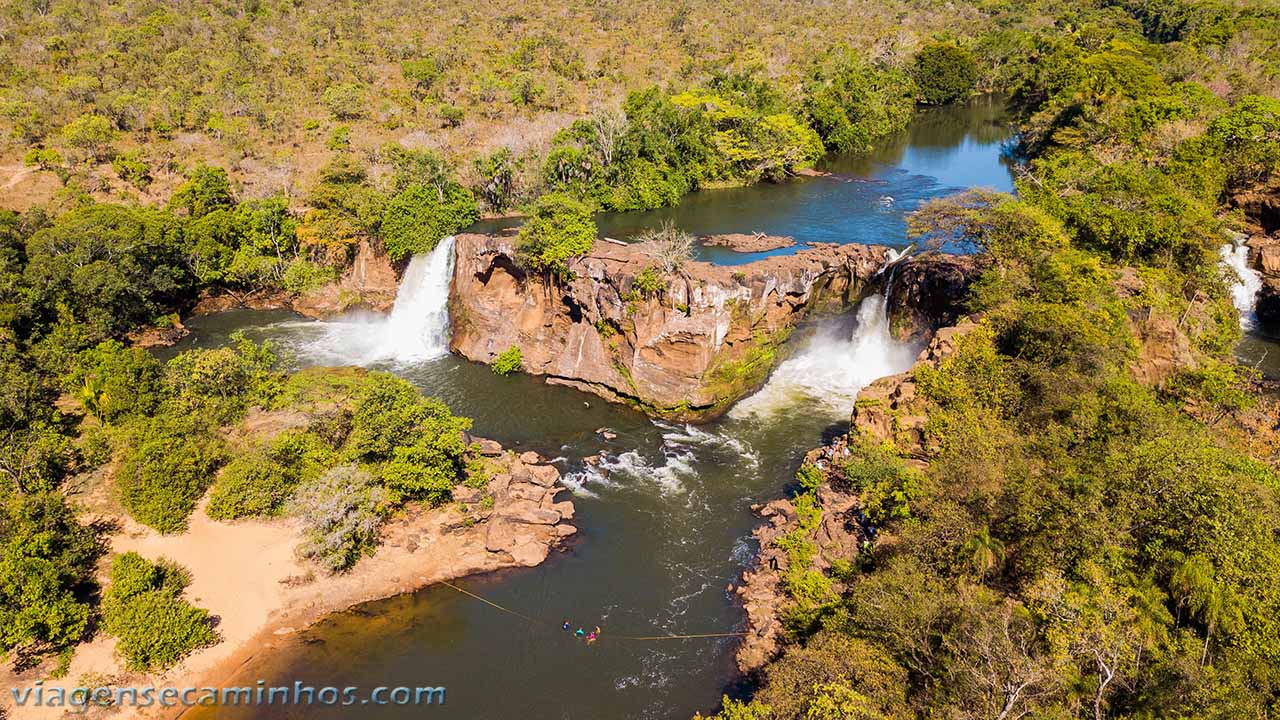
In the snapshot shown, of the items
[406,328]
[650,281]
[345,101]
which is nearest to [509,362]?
[406,328]

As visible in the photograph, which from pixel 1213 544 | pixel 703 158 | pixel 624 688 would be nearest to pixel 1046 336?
pixel 1213 544

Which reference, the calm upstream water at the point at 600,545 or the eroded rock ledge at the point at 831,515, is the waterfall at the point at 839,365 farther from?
the eroded rock ledge at the point at 831,515

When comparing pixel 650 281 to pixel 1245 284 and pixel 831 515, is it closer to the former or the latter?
pixel 831 515

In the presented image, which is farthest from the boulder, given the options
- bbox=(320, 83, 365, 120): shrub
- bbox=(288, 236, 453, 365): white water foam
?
bbox=(320, 83, 365, 120): shrub

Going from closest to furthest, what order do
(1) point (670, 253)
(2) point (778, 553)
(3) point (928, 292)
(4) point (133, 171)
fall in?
(2) point (778, 553) < (1) point (670, 253) < (3) point (928, 292) < (4) point (133, 171)

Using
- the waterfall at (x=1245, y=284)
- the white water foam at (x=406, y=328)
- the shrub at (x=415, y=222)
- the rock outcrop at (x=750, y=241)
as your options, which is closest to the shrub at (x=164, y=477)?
the white water foam at (x=406, y=328)

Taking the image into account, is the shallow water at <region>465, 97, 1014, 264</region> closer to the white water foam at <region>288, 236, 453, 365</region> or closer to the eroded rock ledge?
the white water foam at <region>288, 236, 453, 365</region>
